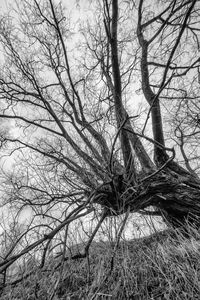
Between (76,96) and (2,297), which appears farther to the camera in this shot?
(76,96)

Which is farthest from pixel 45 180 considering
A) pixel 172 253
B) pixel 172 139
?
pixel 172 139

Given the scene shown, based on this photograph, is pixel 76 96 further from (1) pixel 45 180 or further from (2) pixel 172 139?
(2) pixel 172 139

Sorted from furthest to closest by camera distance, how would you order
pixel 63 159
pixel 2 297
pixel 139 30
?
1. pixel 139 30
2. pixel 63 159
3. pixel 2 297

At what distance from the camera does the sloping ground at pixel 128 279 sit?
1.32m

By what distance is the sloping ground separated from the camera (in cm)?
132

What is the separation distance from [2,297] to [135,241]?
152cm

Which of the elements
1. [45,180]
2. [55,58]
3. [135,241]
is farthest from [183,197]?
[55,58]

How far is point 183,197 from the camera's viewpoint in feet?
9.34

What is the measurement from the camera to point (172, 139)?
5.40 m

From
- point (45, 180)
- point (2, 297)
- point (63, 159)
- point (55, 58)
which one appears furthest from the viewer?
point (55, 58)

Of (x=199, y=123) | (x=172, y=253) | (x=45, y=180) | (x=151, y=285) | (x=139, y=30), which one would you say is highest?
(x=139, y=30)

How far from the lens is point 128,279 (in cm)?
149

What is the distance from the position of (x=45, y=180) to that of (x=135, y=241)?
190cm

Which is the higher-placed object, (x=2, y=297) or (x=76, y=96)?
(x=76, y=96)
